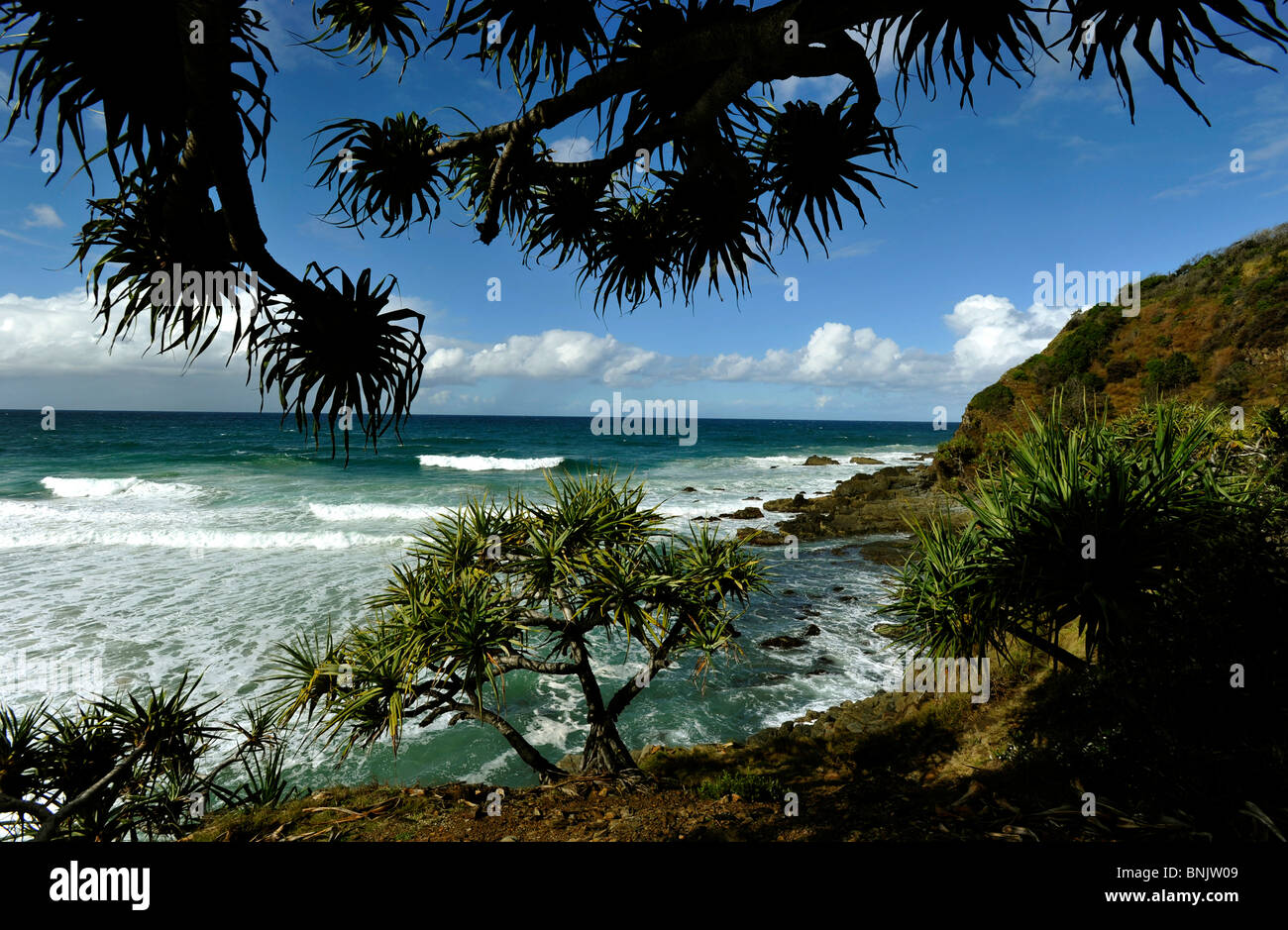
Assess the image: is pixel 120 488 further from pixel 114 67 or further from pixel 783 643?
pixel 114 67

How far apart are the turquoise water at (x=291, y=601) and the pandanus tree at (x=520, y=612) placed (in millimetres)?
789

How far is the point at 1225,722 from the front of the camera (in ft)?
14.0

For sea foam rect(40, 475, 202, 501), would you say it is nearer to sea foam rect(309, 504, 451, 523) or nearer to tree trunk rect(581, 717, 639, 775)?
sea foam rect(309, 504, 451, 523)

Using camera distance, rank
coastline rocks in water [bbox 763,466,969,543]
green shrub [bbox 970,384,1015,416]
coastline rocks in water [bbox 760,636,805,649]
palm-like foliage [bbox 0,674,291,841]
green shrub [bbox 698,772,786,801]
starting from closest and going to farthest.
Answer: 1. palm-like foliage [bbox 0,674,291,841]
2. green shrub [bbox 698,772,786,801]
3. coastline rocks in water [bbox 760,636,805,649]
4. coastline rocks in water [bbox 763,466,969,543]
5. green shrub [bbox 970,384,1015,416]

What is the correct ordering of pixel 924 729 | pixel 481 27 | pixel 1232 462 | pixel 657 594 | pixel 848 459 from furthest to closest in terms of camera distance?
pixel 848 459 → pixel 924 729 → pixel 1232 462 → pixel 657 594 → pixel 481 27

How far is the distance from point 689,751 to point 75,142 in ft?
25.7

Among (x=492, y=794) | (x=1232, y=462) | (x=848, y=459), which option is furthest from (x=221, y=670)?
(x=848, y=459)

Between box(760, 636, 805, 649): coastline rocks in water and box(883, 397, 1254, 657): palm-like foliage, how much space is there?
21.2 ft

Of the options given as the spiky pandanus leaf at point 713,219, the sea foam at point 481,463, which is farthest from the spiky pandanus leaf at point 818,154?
the sea foam at point 481,463

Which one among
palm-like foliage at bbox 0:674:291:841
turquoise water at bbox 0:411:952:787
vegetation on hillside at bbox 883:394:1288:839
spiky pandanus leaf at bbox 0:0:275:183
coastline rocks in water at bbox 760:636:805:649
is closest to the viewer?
spiky pandanus leaf at bbox 0:0:275:183

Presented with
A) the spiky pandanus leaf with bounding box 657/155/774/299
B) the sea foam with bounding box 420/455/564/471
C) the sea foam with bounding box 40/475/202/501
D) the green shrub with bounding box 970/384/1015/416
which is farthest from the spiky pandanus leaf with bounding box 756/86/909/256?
the sea foam with bounding box 420/455/564/471

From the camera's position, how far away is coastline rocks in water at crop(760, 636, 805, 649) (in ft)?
38.2

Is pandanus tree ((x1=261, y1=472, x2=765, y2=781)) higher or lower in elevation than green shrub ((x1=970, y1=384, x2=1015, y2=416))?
lower
